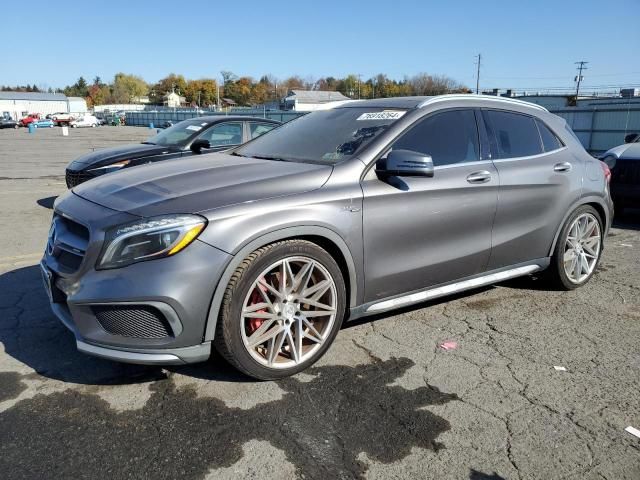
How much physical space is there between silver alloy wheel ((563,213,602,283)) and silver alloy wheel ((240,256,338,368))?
263cm

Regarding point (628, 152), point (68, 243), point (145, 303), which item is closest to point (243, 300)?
point (145, 303)

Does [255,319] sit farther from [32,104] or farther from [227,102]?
[32,104]

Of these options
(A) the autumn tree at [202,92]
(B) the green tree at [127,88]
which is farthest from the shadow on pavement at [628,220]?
(B) the green tree at [127,88]

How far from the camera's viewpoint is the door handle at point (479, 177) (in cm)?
394

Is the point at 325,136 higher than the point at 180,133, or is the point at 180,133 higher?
the point at 325,136

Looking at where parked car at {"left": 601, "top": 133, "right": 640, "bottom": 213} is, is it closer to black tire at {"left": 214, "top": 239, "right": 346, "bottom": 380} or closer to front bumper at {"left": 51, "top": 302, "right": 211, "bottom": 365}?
black tire at {"left": 214, "top": 239, "right": 346, "bottom": 380}

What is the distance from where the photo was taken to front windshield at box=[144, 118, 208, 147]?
28.1 ft

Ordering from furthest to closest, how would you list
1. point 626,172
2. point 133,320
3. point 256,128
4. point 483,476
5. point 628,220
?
point 256,128
point 628,220
point 626,172
point 133,320
point 483,476

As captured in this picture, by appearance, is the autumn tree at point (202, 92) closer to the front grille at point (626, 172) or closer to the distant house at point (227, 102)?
the distant house at point (227, 102)

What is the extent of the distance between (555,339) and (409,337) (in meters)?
1.05

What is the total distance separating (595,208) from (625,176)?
346 centimetres

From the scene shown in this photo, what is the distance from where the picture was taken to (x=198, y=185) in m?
3.21

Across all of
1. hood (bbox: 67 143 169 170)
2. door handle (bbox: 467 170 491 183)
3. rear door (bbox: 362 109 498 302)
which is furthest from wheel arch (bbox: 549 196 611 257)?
hood (bbox: 67 143 169 170)

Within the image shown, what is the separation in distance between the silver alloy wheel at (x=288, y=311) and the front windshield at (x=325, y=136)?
853 mm
